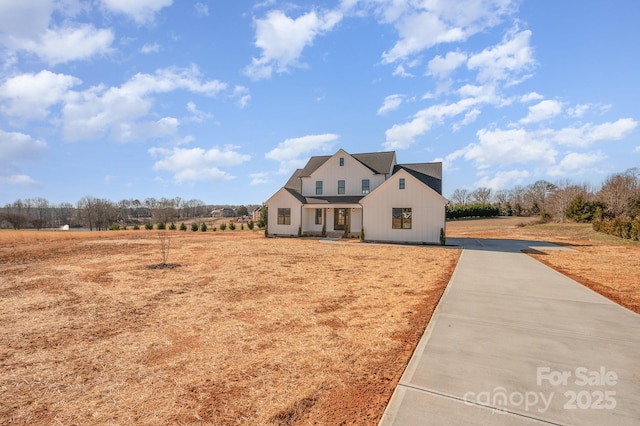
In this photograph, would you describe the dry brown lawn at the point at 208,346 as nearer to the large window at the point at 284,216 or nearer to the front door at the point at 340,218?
the front door at the point at 340,218

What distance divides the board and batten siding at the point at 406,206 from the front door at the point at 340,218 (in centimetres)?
333

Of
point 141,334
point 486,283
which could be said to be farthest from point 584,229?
point 141,334

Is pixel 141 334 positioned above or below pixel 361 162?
below

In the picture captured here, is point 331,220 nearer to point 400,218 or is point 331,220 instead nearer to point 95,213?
point 400,218

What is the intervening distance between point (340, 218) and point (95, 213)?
67.9 metres

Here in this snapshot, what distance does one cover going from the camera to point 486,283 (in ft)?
27.5

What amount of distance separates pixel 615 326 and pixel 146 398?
293 inches

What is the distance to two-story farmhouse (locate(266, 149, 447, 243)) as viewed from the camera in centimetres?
2017

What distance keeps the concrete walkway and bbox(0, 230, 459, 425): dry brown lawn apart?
1.26 ft

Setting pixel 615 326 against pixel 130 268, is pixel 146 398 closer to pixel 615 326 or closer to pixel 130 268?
pixel 615 326

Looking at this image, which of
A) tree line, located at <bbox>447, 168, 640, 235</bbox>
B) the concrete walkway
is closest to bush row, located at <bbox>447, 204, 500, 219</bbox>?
tree line, located at <bbox>447, 168, 640, 235</bbox>

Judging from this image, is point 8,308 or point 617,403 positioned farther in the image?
point 8,308

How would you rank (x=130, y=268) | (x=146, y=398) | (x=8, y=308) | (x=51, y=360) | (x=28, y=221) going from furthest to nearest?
(x=28, y=221)
(x=130, y=268)
(x=8, y=308)
(x=51, y=360)
(x=146, y=398)

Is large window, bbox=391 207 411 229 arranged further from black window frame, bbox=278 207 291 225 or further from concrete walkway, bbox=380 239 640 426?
concrete walkway, bbox=380 239 640 426
